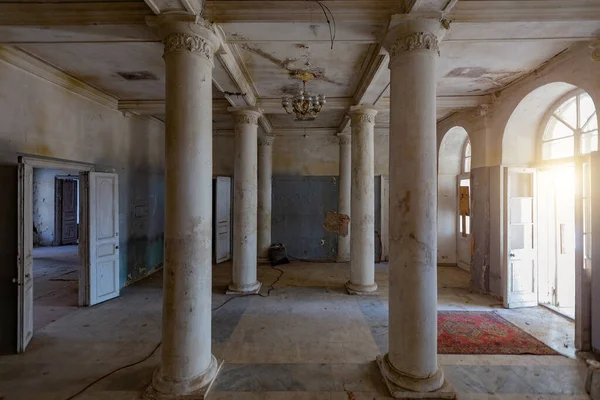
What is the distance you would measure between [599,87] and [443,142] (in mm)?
4398

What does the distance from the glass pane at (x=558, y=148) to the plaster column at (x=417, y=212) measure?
382 centimetres

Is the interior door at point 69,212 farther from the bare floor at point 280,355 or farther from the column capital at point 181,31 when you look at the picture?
the column capital at point 181,31

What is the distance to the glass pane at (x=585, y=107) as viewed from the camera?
4.86 metres

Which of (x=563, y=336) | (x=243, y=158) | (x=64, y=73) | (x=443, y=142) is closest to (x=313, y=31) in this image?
(x=243, y=158)

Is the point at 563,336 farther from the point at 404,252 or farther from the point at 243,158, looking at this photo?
the point at 243,158

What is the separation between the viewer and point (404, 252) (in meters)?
3.08

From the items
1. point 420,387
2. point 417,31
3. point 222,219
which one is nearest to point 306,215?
point 222,219

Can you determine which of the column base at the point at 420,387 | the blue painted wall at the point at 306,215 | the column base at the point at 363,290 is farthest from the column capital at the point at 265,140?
the column base at the point at 420,387

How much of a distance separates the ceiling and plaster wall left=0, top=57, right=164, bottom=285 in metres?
0.47

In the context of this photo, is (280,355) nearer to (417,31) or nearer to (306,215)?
(417,31)

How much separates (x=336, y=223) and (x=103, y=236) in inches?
Result: 240

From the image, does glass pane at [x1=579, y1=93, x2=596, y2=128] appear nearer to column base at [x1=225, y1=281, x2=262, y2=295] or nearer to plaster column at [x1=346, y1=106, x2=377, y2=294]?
plaster column at [x1=346, y1=106, x2=377, y2=294]

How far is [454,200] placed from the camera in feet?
29.2

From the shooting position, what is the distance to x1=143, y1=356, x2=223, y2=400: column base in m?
2.99
